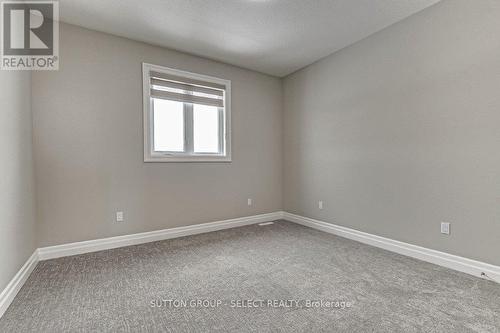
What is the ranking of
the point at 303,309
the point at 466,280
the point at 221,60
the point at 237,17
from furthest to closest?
the point at 221,60, the point at 237,17, the point at 466,280, the point at 303,309

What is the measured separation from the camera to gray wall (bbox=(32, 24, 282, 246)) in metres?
2.64

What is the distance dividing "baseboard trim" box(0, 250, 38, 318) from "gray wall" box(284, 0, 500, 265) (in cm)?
348

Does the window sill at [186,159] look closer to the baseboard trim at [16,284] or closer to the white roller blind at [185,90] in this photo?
the white roller blind at [185,90]

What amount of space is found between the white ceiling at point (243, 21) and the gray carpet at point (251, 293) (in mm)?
2629

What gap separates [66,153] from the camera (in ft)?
8.86

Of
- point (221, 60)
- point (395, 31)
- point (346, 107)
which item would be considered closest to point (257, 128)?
point (221, 60)

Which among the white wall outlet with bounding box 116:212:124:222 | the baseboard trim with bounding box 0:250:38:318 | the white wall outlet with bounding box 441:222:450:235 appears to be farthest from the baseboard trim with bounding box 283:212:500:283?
the baseboard trim with bounding box 0:250:38:318

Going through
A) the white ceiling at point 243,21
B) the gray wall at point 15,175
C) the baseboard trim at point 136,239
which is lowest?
the baseboard trim at point 136,239

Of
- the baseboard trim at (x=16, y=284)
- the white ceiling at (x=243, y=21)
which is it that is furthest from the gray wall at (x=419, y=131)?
the baseboard trim at (x=16, y=284)

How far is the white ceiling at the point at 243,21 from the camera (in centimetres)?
242

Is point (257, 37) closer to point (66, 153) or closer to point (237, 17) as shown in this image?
point (237, 17)

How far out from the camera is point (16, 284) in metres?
1.89

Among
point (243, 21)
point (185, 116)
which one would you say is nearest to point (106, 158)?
point (185, 116)

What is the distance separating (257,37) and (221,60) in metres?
0.84
